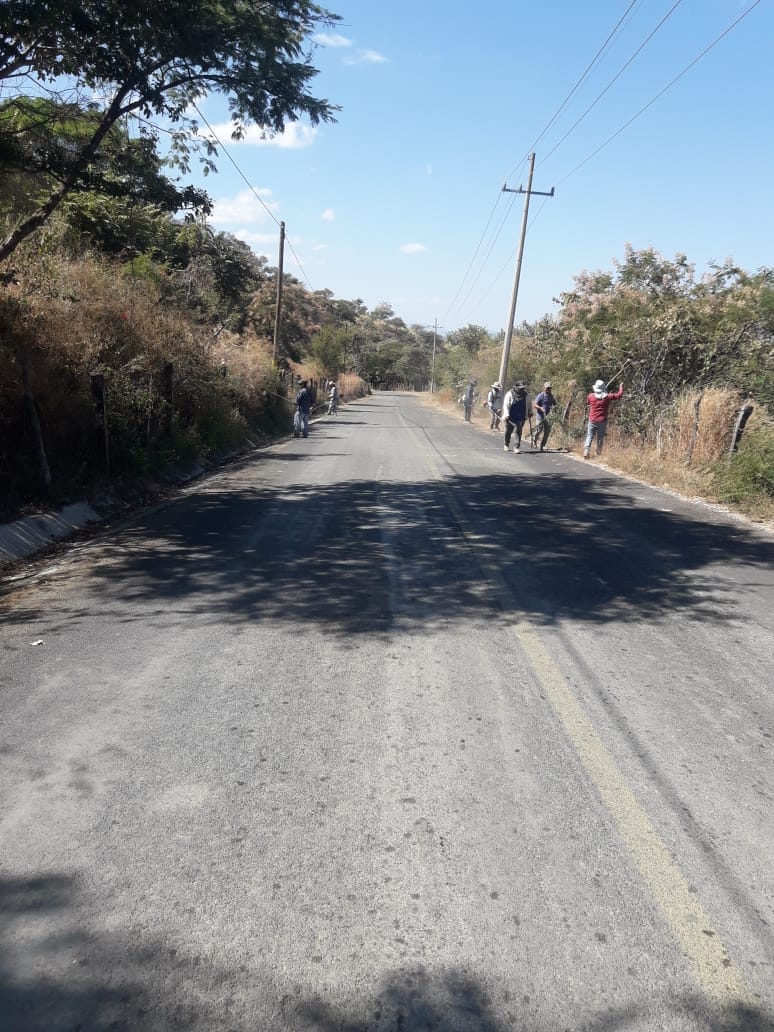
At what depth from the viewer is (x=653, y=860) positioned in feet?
9.71

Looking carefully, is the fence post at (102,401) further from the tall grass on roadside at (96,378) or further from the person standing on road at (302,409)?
the person standing on road at (302,409)

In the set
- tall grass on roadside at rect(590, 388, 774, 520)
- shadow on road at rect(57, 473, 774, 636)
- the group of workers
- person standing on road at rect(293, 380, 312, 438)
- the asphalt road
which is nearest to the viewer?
the asphalt road

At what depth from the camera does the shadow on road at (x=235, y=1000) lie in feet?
7.30

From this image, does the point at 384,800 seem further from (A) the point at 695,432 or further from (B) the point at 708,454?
(A) the point at 695,432

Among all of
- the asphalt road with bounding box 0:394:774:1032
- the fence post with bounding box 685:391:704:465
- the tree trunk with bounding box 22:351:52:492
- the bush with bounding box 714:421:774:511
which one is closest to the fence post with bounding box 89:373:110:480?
the tree trunk with bounding box 22:351:52:492

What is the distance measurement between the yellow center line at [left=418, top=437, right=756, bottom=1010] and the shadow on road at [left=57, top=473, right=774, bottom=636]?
1.47 meters

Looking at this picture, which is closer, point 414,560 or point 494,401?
point 414,560

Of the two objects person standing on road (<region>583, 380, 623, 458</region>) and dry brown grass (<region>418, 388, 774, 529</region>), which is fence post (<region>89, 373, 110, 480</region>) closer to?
dry brown grass (<region>418, 388, 774, 529</region>)

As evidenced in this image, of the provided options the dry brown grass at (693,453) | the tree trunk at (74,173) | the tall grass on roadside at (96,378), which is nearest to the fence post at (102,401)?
the tall grass on roadside at (96,378)

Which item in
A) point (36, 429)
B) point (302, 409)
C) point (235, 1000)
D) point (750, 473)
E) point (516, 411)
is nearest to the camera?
point (235, 1000)

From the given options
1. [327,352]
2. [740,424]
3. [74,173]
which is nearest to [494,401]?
[740,424]

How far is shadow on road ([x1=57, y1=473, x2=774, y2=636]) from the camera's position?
239 inches

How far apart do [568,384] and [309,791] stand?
19109 mm

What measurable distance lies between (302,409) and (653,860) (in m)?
20.2
